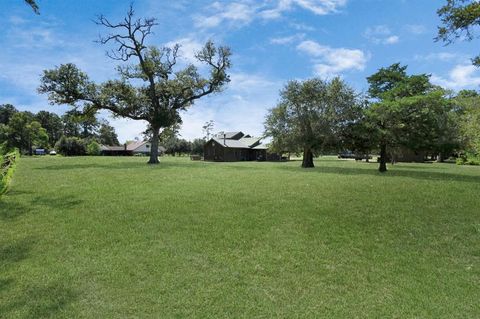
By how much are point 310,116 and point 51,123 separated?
102295 millimetres

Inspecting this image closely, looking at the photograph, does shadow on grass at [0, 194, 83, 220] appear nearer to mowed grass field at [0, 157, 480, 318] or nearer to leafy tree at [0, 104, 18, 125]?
mowed grass field at [0, 157, 480, 318]

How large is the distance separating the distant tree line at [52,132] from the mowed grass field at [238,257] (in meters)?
2.25

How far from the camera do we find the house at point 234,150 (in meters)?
54.7

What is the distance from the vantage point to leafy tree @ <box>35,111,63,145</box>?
104 metres

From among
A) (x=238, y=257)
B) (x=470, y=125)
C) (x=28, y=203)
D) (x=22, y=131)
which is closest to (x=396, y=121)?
(x=470, y=125)

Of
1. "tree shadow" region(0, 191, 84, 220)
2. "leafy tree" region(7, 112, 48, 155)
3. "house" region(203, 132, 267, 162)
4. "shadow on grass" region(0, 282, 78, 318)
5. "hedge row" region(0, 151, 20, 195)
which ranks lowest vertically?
"shadow on grass" region(0, 282, 78, 318)

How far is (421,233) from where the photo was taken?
7258mm

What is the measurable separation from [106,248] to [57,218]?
2806 millimetres

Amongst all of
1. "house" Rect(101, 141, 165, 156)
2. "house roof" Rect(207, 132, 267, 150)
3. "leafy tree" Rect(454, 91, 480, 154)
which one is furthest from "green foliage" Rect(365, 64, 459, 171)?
"house" Rect(101, 141, 165, 156)

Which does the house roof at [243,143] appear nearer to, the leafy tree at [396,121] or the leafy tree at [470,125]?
the leafy tree at [470,125]

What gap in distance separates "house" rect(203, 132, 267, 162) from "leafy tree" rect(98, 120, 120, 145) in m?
65.9

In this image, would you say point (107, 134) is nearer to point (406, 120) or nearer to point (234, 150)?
point (234, 150)

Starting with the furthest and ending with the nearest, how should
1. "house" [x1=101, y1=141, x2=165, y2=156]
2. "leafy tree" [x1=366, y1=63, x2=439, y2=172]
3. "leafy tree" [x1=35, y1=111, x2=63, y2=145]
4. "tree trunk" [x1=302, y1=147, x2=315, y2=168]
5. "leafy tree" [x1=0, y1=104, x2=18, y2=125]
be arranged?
1. "leafy tree" [x1=35, y1=111, x2=63, y2=145]
2. "leafy tree" [x1=0, y1=104, x2=18, y2=125]
3. "house" [x1=101, y1=141, x2=165, y2=156]
4. "tree trunk" [x1=302, y1=147, x2=315, y2=168]
5. "leafy tree" [x1=366, y1=63, x2=439, y2=172]

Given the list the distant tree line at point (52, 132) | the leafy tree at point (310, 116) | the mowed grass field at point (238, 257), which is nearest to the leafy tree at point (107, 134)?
the distant tree line at point (52, 132)
